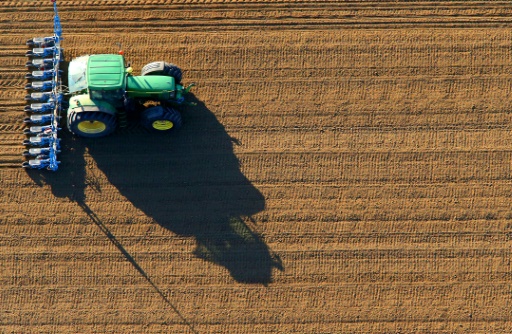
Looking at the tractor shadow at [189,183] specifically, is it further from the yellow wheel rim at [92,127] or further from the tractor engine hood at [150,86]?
the tractor engine hood at [150,86]

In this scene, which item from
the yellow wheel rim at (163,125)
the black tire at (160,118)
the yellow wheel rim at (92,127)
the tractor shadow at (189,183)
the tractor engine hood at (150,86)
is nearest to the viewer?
the tractor engine hood at (150,86)

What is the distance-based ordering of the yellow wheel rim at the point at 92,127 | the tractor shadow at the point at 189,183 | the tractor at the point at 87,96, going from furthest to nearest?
1. the tractor shadow at the point at 189,183
2. the yellow wheel rim at the point at 92,127
3. the tractor at the point at 87,96

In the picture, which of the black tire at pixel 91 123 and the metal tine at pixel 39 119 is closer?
the black tire at pixel 91 123

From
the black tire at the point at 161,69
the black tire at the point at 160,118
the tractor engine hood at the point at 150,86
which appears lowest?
the black tire at the point at 160,118

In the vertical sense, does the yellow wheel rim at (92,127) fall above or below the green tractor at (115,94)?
below

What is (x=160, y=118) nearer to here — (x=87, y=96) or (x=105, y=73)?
(x=105, y=73)

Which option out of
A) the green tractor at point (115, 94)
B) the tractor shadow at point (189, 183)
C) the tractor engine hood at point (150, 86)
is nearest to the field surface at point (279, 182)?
the tractor shadow at point (189, 183)

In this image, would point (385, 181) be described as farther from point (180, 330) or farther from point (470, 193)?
point (180, 330)

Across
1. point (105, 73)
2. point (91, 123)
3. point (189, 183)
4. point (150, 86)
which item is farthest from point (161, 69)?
point (189, 183)

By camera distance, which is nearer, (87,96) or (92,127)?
(87,96)
